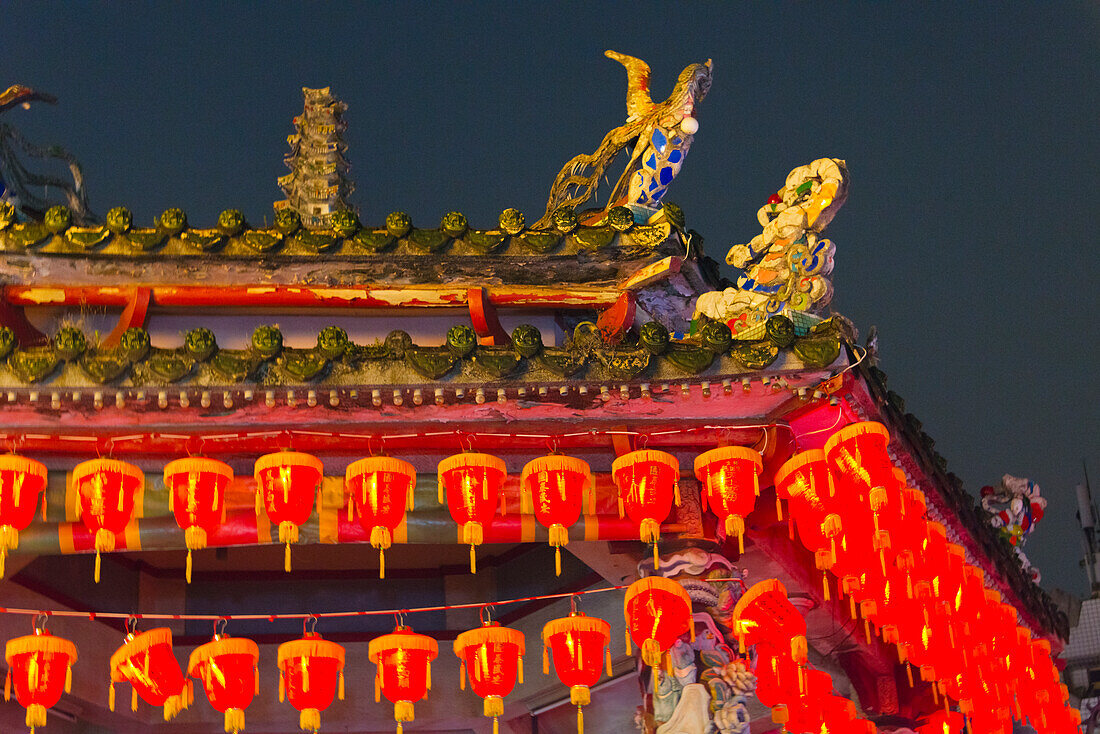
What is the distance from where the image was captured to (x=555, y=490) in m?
7.28

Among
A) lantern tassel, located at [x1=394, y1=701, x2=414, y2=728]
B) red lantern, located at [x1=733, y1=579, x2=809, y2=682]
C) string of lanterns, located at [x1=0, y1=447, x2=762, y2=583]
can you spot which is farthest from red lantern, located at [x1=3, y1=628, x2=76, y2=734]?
red lantern, located at [x1=733, y1=579, x2=809, y2=682]

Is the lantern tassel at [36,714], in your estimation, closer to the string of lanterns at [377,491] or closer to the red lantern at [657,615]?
the string of lanterns at [377,491]

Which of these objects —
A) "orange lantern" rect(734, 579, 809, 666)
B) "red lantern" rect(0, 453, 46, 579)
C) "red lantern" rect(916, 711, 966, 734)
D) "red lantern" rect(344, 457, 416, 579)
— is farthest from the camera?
"red lantern" rect(916, 711, 966, 734)

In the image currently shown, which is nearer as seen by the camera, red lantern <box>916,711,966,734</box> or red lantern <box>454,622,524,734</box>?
red lantern <box>454,622,524,734</box>

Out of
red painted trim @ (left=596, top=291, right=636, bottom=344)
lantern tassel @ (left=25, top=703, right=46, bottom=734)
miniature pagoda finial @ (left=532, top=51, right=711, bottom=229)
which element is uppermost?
miniature pagoda finial @ (left=532, top=51, right=711, bottom=229)

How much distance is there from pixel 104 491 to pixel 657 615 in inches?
122

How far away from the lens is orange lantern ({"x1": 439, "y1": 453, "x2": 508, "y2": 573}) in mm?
7148

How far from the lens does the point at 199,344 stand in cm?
685

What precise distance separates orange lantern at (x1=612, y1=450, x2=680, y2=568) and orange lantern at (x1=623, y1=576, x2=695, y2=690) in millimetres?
283

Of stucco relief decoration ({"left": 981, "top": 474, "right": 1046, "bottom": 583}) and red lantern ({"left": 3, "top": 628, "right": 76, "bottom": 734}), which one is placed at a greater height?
stucco relief decoration ({"left": 981, "top": 474, "right": 1046, "bottom": 583})

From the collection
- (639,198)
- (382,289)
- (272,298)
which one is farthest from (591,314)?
(272,298)

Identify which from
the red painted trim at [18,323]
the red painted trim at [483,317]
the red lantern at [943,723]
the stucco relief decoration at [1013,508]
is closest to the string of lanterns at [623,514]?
the red painted trim at [483,317]

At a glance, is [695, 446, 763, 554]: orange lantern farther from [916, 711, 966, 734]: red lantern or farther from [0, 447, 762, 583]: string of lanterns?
[916, 711, 966, 734]: red lantern

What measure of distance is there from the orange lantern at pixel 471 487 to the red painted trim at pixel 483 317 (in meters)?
0.94
